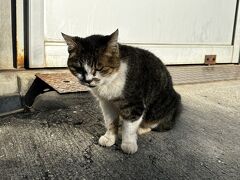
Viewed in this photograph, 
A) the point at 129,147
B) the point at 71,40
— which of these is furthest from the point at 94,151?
the point at 71,40

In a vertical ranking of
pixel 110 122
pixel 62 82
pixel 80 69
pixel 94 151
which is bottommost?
pixel 94 151

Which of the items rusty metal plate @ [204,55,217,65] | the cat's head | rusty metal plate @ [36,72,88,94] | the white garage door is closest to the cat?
the cat's head

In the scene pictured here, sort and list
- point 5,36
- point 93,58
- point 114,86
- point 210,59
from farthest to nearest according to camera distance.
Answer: point 210,59 → point 5,36 → point 114,86 → point 93,58

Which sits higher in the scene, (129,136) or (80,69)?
(80,69)

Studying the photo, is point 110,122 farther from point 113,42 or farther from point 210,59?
point 210,59

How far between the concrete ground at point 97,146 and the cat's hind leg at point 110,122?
51 millimetres

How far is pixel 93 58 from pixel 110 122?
0.50 m

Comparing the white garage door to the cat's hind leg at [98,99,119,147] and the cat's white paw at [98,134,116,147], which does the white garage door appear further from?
the cat's white paw at [98,134,116,147]

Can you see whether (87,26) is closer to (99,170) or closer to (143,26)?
(143,26)

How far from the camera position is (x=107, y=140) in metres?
2.13

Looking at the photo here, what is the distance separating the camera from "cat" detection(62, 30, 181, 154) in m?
1.91

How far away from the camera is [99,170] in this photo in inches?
71.5

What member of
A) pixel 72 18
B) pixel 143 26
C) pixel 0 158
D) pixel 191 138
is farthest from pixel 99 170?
pixel 143 26

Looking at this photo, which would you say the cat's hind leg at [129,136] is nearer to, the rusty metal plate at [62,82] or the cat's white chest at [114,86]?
the cat's white chest at [114,86]
